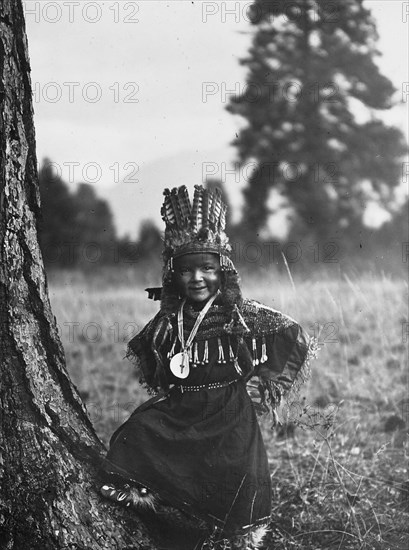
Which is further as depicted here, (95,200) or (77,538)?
(95,200)

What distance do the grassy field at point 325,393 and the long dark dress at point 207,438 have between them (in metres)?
0.36

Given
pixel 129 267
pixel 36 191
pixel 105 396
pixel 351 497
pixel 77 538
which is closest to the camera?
pixel 77 538

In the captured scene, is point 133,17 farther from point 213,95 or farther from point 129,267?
point 129,267

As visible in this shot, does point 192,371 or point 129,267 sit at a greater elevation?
point 129,267

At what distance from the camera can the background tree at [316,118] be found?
4.32 m

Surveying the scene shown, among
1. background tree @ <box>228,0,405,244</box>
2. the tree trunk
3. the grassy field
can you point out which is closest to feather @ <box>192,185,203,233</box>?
the tree trunk

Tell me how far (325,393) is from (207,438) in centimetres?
179

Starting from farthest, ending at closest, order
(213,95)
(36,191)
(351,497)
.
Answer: (213,95)
(351,497)
(36,191)

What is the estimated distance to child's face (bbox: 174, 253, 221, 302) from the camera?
3.17m

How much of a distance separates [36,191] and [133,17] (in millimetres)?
1381

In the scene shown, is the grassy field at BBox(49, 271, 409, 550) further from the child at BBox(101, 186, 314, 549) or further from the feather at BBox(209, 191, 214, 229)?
the feather at BBox(209, 191, 214, 229)

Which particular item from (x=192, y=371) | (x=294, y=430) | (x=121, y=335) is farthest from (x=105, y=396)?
(x=192, y=371)

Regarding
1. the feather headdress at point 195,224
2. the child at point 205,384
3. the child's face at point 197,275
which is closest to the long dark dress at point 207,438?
the child at point 205,384

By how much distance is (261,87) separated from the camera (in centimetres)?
449
